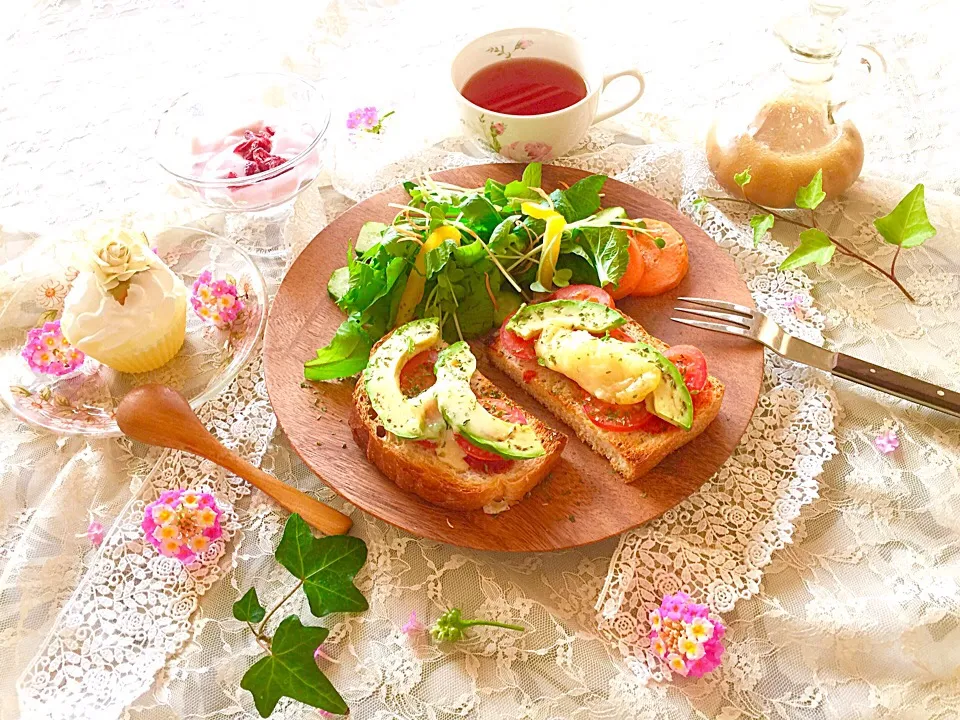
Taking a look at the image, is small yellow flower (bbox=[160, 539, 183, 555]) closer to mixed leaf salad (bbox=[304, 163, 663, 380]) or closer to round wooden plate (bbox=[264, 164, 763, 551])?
round wooden plate (bbox=[264, 164, 763, 551])

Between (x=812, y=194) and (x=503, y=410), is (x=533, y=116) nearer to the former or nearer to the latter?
(x=812, y=194)

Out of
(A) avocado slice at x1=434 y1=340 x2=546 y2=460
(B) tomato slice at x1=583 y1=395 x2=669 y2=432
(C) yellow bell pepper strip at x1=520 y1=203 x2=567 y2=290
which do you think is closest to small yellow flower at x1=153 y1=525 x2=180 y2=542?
(A) avocado slice at x1=434 y1=340 x2=546 y2=460

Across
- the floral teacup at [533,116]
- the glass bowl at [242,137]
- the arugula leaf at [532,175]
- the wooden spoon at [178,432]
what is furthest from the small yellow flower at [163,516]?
the floral teacup at [533,116]

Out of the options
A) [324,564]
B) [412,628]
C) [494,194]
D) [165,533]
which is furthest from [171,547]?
[494,194]

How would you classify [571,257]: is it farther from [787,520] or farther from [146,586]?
[146,586]

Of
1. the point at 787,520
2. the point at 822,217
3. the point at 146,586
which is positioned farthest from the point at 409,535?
the point at 822,217

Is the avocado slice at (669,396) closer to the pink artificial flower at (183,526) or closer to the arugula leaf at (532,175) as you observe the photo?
the arugula leaf at (532,175)
